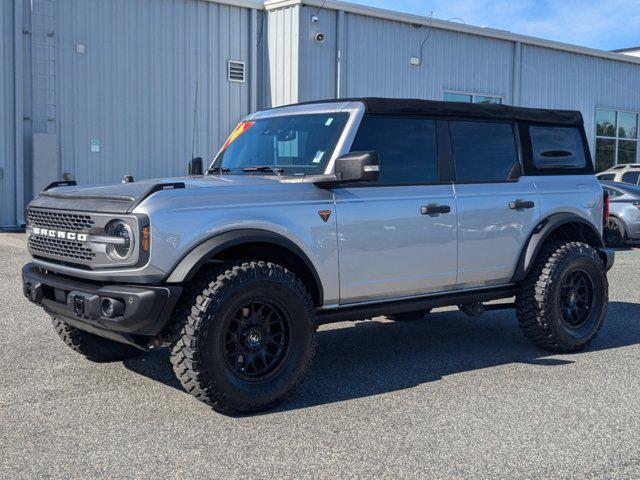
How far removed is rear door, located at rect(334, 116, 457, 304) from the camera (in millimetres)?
5148

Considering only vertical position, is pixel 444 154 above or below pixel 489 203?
above

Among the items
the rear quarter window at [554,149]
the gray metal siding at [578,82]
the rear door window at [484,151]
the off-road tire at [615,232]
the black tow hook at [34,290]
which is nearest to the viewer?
the black tow hook at [34,290]

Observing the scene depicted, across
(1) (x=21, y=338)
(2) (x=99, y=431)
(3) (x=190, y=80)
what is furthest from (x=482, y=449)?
(3) (x=190, y=80)

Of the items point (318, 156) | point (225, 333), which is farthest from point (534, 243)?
point (225, 333)

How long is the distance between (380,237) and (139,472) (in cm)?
233

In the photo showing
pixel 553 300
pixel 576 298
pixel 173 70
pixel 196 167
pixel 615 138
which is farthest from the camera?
pixel 615 138

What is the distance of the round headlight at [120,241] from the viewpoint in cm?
440

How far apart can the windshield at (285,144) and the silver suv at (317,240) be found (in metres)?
0.02

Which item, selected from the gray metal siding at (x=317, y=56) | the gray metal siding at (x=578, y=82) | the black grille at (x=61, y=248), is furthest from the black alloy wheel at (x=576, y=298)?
the gray metal siding at (x=578, y=82)

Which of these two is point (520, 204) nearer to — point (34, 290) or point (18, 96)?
point (34, 290)

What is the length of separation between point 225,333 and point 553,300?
295cm

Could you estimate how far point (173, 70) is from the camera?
Result: 17.8m

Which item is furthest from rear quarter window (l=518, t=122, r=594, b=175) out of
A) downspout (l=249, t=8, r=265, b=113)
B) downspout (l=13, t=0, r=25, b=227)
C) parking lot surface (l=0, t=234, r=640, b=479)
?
downspout (l=13, t=0, r=25, b=227)

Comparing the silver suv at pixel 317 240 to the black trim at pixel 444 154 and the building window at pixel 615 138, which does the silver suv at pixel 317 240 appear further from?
the building window at pixel 615 138
